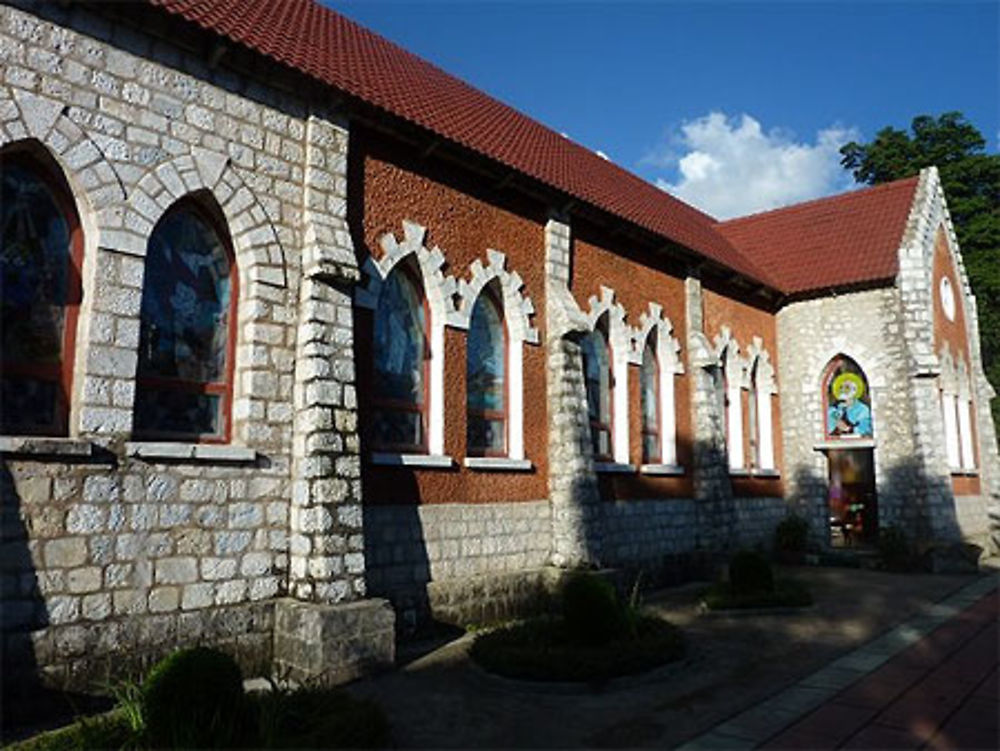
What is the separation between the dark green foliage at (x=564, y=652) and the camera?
7465 millimetres

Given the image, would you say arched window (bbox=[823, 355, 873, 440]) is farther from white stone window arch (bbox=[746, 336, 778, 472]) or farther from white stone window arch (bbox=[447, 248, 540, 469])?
white stone window arch (bbox=[447, 248, 540, 469])

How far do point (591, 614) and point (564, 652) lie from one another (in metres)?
0.69

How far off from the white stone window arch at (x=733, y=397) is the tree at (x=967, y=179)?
1677cm

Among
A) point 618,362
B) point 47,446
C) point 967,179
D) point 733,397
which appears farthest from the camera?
point 967,179

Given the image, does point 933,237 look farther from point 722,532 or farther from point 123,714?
point 123,714

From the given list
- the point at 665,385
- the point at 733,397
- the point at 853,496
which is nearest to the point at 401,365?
the point at 665,385

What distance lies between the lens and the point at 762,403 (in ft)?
63.2

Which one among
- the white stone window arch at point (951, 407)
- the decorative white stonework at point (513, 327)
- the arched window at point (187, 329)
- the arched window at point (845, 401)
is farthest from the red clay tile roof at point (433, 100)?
the white stone window arch at point (951, 407)

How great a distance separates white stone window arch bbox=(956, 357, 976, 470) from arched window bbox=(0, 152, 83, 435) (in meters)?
20.9

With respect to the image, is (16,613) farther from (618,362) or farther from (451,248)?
(618,362)

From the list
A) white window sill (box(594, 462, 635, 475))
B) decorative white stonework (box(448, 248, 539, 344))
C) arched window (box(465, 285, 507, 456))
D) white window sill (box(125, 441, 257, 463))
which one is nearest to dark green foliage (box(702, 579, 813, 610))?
white window sill (box(594, 462, 635, 475))

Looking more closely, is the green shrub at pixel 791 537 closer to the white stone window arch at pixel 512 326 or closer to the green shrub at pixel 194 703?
the white stone window arch at pixel 512 326

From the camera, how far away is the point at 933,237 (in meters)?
19.6

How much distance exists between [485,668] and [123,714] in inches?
134
